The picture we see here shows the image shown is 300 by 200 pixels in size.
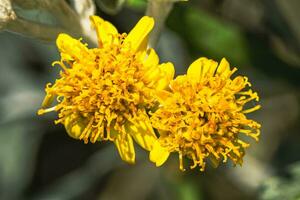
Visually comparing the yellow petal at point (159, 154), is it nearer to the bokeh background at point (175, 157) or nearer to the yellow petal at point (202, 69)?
the yellow petal at point (202, 69)

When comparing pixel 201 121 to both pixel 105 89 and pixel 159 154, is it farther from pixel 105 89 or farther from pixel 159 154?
pixel 105 89

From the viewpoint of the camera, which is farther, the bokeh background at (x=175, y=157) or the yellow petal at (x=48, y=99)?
the bokeh background at (x=175, y=157)

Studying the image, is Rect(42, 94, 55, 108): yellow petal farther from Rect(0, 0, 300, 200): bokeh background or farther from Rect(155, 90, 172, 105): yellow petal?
Rect(0, 0, 300, 200): bokeh background

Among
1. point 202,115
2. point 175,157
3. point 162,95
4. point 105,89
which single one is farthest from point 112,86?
point 175,157

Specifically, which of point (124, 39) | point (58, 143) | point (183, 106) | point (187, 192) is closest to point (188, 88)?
point (183, 106)

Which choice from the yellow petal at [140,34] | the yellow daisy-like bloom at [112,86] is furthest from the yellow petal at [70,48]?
the yellow petal at [140,34]

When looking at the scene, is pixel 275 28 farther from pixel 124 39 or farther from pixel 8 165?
pixel 8 165

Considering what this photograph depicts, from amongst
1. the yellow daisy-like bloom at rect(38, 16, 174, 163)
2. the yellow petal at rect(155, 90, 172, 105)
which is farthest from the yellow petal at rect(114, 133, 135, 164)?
the yellow petal at rect(155, 90, 172, 105)
